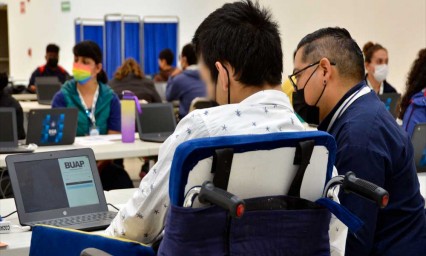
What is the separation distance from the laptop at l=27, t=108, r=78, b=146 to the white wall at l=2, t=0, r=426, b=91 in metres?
1.48

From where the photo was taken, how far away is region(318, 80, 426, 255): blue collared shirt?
2291mm

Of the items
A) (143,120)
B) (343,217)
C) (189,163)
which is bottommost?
(143,120)

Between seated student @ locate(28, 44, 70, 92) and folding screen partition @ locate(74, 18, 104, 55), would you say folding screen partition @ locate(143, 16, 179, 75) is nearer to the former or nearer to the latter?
folding screen partition @ locate(74, 18, 104, 55)

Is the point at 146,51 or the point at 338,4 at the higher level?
the point at 338,4

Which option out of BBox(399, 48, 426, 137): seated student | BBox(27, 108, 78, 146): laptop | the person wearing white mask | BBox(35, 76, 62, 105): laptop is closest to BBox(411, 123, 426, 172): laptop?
BBox(399, 48, 426, 137): seated student

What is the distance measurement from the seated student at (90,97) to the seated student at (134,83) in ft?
5.83

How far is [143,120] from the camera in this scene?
5004 millimetres

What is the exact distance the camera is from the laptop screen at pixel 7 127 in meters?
4.40

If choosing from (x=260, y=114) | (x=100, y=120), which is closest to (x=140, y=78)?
(x=100, y=120)

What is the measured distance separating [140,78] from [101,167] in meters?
2.43

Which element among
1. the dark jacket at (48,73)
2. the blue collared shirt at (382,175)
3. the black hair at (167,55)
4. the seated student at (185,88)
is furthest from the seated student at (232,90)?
the dark jacket at (48,73)

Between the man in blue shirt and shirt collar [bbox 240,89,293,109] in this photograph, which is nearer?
shirt collar [bbox 240,89,293,109]

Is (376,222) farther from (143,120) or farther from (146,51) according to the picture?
(146,51)

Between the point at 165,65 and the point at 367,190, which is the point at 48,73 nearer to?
the point at 165,65
